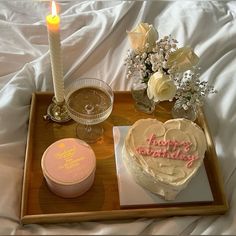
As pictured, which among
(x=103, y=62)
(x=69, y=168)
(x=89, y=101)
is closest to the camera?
(x=69, y=168)

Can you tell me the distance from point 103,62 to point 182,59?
0.29 meters

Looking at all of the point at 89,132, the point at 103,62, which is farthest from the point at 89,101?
the point at 103,62

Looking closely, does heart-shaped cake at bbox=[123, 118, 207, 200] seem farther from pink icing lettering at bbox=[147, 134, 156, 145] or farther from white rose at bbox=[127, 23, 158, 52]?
white rose at bbox=[127, 23, 158, 52]

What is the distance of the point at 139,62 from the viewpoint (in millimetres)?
789

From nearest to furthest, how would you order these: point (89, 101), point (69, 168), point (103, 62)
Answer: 1. point (69, 168)
2. point (89, 101)
3. point (103, 62)

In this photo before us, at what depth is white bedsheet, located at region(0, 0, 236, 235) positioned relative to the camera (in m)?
0.71

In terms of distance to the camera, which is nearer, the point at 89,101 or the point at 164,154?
the point at 164,154

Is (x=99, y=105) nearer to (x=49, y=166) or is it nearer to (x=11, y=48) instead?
(x=49, y=166)

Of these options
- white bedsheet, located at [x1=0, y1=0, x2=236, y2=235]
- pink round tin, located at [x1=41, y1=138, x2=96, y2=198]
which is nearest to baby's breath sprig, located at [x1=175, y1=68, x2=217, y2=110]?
white bedsheet, located at [x1=0, y1=0, x2=236, y2=235]

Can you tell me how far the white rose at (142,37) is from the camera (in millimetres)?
763

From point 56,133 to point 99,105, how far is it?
11 cm

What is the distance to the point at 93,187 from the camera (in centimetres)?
75

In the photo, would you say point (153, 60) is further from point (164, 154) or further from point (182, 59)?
point (164, 154)

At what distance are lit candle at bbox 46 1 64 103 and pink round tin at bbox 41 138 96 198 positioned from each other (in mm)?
123
